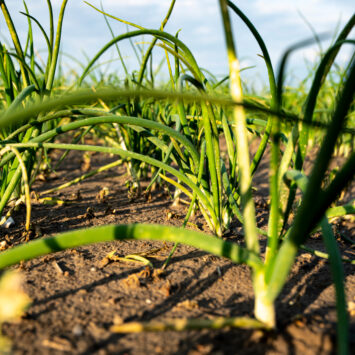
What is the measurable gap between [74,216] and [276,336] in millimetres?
872

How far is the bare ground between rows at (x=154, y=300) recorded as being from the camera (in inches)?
23.6

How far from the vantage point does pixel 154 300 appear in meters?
0.76

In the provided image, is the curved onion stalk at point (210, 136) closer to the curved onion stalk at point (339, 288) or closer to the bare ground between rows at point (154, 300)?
the bare ground between rows at point (154, 300)

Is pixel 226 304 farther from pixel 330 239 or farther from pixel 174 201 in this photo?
pixel 174 201

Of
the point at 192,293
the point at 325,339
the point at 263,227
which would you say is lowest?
the point at 325,339

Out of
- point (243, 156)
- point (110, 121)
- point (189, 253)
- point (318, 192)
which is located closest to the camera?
point (318, 192)

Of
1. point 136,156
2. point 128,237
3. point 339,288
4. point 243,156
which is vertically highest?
point 136,156

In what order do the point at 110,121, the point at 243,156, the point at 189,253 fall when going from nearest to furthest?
the point at 243,156
the point at 110,121
the point at 189,253

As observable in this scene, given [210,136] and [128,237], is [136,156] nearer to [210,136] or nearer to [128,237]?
[210,136]

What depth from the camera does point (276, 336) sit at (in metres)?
0.62

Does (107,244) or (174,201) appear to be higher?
(174,201)

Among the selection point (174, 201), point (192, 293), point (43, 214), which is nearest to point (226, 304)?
point (192, 293)

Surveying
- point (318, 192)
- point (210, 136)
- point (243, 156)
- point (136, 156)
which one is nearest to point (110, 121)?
point (136, 156)

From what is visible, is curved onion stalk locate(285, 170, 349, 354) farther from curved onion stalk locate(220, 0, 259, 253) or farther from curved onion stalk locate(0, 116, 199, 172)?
curved onion stalk locate(0, 116, 199, 172)
